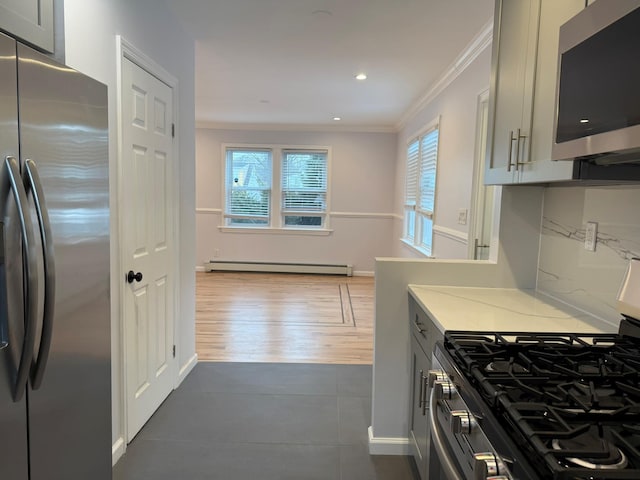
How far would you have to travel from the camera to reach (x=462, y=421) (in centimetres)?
109

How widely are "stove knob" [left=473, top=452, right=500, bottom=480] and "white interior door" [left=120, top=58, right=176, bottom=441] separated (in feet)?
6.00

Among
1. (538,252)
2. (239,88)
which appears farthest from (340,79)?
(538,252)

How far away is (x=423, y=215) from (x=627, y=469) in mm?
4461

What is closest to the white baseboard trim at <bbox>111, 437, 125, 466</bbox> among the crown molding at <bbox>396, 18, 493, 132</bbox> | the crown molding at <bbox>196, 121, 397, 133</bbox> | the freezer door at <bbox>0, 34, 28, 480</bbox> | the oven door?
the freezer door at <bbox>0, 34, 28, 480</bbox>

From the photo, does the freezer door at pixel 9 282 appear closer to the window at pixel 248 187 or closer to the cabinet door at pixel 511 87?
the cabinet door at pixel 511 87

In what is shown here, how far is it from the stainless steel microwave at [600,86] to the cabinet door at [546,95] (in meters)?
0.14

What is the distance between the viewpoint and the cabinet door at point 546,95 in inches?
55.2

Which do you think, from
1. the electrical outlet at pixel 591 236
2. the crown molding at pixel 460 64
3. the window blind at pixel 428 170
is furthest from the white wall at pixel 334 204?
the electrical outlet at pixel 591 236

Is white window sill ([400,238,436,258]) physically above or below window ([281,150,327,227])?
below

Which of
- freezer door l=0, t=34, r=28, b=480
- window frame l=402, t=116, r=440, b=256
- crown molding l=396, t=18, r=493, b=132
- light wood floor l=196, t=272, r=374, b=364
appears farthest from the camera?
window frame l=402, t=116, r=440, b=256

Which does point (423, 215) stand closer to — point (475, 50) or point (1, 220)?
point (475, 50)

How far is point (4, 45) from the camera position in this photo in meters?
1.03

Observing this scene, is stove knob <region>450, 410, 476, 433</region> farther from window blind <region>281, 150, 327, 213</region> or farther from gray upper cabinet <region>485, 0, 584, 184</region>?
window blind <region>281, 150, 327, 213</region>

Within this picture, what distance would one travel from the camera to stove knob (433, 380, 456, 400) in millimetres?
1246
